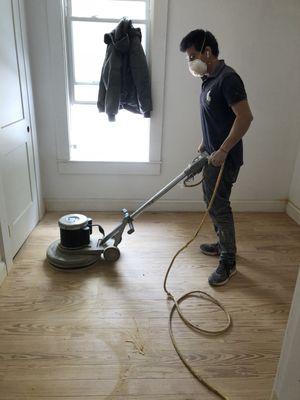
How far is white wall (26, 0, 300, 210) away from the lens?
8.38 feet

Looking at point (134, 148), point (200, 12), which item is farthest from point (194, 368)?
point (200, 12)

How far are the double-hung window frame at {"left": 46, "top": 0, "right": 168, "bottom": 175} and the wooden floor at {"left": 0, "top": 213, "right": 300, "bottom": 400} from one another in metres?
0.74

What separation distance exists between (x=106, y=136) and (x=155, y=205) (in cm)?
81

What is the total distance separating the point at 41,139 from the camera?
2.81m

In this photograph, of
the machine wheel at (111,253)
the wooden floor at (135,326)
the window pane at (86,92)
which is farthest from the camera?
the window pane at (86,92)

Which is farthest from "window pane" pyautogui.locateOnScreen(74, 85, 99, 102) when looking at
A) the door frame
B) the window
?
the door frame

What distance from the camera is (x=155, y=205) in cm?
311

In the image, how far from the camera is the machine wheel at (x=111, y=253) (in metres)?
2.14

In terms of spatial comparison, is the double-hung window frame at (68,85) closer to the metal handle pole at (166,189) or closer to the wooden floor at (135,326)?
the wooden floor at (135,326)

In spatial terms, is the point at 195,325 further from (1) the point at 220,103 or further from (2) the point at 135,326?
(1) the point at 220,103

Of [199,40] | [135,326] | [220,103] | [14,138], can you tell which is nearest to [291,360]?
[135,326]

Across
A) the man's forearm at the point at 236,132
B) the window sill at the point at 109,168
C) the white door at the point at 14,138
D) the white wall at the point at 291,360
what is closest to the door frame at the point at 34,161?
the white door at the point at 14,138

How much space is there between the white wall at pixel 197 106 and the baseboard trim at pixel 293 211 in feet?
0.27

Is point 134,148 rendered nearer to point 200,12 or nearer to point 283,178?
point 200,12
